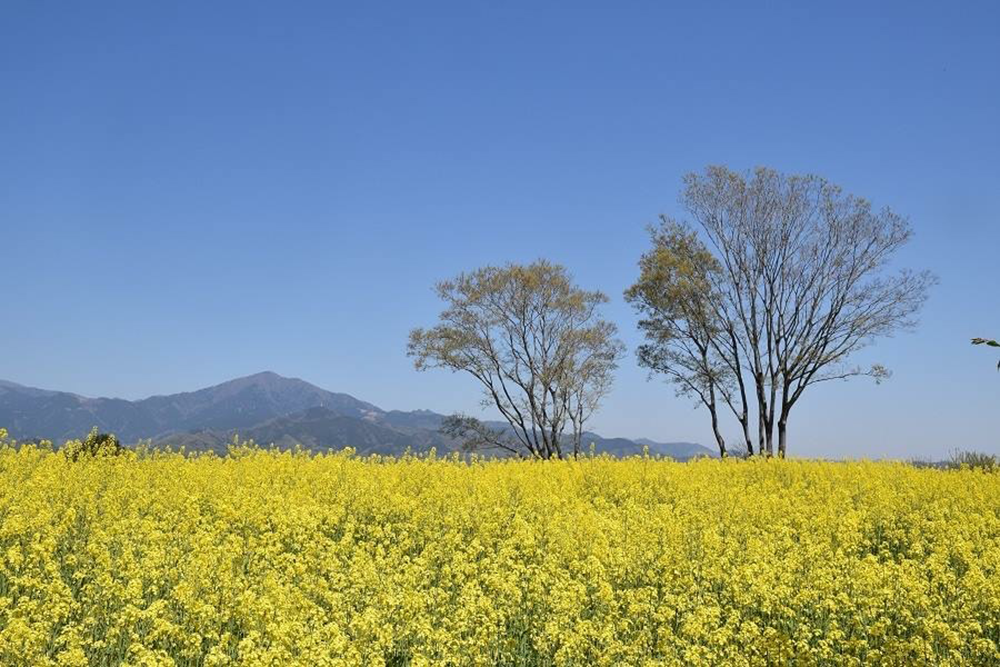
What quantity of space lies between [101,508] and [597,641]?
814 centimetres

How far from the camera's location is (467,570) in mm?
8531

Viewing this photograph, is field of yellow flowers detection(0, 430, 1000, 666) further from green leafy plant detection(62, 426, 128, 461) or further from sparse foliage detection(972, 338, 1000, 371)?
sparse foliage detection(972, 338, 1000, 371)

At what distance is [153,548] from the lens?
28.7 feet

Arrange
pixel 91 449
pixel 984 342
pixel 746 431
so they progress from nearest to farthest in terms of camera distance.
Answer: pixel 984 342 → pixel 91 449 → pixel 746 431

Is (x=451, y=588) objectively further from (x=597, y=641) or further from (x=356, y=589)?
(x=597, y=641)

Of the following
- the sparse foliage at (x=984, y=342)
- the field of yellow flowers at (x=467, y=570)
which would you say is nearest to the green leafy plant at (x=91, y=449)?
the field of yellow flowers at (x=467, y=570)

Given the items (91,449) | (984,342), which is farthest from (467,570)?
(91,449)

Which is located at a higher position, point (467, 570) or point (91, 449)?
point (91, 449)

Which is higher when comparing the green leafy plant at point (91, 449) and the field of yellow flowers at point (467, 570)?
the green leafy plant at point (91, 449)

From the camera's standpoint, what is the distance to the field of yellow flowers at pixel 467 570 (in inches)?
235

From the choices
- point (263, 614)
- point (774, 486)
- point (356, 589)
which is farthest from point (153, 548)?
point (774, 486)

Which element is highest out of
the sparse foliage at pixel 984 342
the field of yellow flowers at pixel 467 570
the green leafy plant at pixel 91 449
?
the sparse foliage at pixel 984 342

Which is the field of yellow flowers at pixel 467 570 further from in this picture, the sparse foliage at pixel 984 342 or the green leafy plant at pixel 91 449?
the sparse foliage at pixel 984 342

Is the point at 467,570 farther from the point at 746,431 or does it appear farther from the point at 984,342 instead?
the point at 746,431
